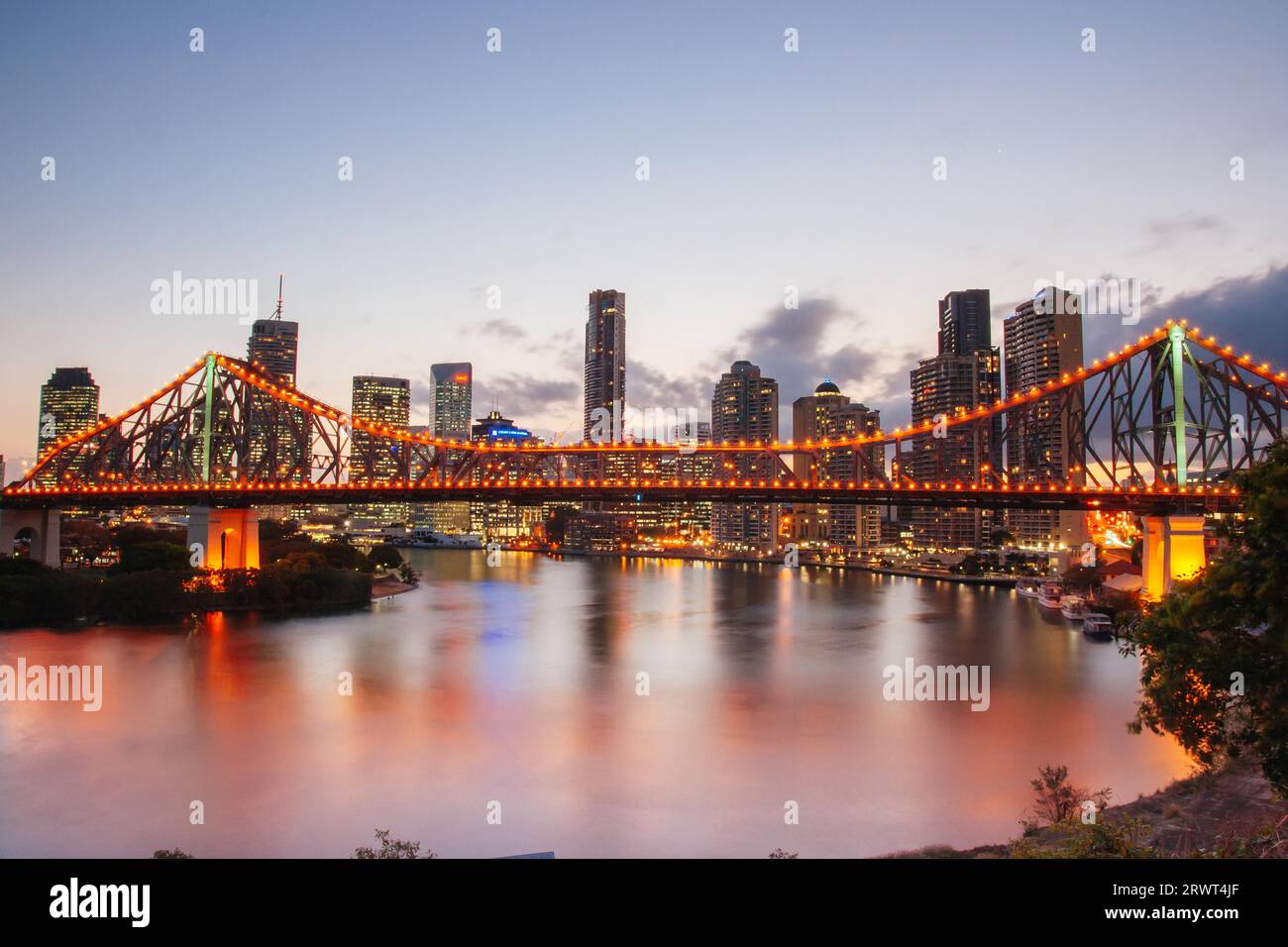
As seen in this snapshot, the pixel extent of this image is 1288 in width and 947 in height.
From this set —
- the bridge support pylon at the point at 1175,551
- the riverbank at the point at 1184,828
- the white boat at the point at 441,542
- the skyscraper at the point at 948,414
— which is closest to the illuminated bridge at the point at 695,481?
the bridge support pylon at the point at 1175,551

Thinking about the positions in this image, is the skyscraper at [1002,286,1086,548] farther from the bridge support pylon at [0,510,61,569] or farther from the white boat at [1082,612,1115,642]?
the bridge support pylon at [0,510,61,569]

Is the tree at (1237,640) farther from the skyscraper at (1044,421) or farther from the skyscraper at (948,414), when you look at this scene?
the skyscraper at (948,414)

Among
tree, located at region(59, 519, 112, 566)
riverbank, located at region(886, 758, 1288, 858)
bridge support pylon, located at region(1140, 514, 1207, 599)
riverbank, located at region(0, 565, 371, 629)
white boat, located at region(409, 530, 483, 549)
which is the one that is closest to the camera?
riverbank, located at region(886, 758, 1288, 858)

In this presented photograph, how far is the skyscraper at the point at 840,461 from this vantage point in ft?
378

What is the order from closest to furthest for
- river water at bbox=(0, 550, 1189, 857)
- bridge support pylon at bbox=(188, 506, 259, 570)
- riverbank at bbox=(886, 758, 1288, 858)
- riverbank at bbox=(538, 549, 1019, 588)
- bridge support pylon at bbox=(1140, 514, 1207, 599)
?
riverbank at bbox=(886, 758, 1288, 858)
river water at bbox=(0, 550, 1189, 857)
bridge support pylon at bbox=(1140, 514, 1207, 599)
bridge support pylon at bbox=(188, 506, 259, 570)
riverbank at bbox=(538, 549, 1019, 588)

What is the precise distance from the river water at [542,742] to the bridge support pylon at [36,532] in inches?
638

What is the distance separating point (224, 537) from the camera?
142 ft

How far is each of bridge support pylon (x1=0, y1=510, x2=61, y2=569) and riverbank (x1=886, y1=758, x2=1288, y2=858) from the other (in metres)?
49.6

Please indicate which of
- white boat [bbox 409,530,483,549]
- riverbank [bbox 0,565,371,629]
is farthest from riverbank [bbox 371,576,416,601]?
white boat [bbox 409,530,483,549]

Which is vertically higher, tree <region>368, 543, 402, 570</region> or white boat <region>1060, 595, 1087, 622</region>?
tree <region>368, 543, 402, 570</region>

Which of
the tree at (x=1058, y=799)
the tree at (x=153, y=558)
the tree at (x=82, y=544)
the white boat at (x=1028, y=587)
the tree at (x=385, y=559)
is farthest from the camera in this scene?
the tree at (x=385, y=559)

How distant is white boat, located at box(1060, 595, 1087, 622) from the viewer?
40.8 metres
